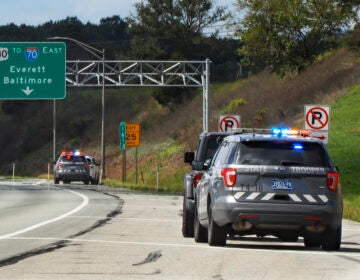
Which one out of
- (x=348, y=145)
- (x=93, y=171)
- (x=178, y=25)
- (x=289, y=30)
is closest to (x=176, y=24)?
(x=178, y=25)

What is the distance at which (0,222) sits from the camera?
23438 millimetres

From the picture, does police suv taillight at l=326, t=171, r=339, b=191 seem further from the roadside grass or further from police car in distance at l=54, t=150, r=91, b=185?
police car in distance at l=54, t=150, r=91, b=185

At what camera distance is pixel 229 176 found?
1667 centimetres

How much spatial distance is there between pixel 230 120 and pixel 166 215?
34.1 ft

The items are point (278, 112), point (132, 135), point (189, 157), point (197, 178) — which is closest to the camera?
point (197, 178)

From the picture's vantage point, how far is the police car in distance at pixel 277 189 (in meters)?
16.6

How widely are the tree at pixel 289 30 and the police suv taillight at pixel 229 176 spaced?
5734cm

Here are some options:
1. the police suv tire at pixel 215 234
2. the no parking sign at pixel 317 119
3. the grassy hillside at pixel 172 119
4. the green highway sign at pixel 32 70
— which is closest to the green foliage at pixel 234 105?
the grassy hillside at pixel 172 119

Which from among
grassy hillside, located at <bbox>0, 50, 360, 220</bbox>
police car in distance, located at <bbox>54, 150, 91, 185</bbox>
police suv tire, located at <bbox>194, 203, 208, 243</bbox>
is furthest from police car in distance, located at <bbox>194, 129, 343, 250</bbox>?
police car in distance, located at <bbox>54, 150, 91, 185</bbox>

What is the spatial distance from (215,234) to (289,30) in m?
58.5

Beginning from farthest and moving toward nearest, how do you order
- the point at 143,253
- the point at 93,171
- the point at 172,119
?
the point at 172,119 < the point at 93,171 < the point at 143,253

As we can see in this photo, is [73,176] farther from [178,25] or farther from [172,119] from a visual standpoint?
[178,25]

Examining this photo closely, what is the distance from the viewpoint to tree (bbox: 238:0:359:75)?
2918 inches

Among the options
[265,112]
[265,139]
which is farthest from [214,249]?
[265,112]
